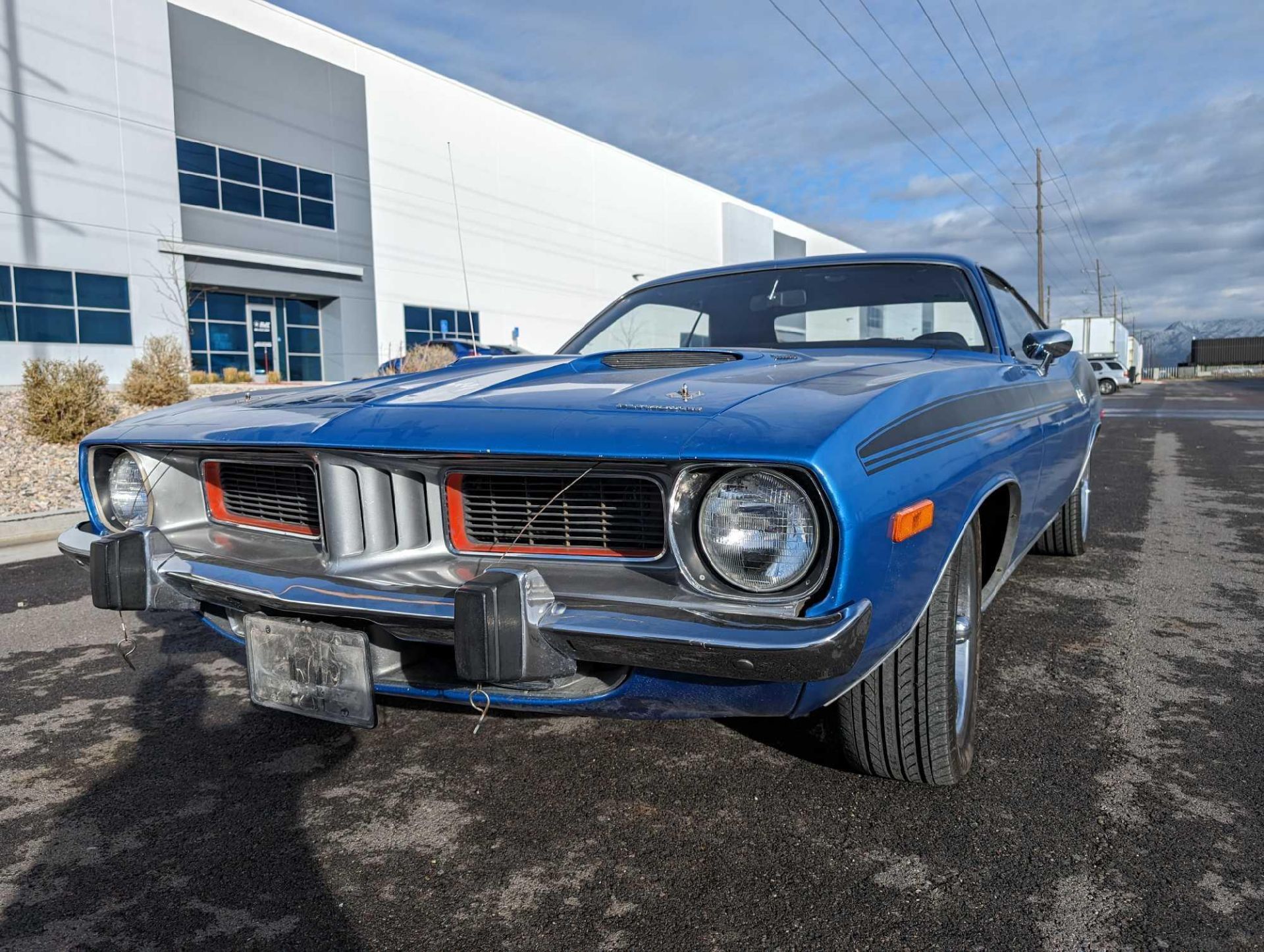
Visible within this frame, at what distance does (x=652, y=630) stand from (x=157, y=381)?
11.8 metres

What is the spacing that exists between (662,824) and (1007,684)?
1.38 meters

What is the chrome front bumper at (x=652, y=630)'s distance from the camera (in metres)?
1.47

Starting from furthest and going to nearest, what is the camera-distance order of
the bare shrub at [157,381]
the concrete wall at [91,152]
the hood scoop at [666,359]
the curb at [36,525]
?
the concrete wall at [91,152] < the bare shrub at [157,381] < the curb at [36,525] < the hood scoop at [666,359]

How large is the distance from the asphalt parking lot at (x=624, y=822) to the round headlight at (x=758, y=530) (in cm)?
62

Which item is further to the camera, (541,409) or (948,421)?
(948,421)

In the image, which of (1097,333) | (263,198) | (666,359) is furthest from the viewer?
(1097,333)

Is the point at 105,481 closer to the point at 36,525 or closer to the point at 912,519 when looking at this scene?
the point at 912,519

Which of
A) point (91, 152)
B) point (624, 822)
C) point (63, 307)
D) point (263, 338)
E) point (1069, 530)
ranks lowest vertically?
point (624, 822)

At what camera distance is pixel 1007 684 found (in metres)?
2.74

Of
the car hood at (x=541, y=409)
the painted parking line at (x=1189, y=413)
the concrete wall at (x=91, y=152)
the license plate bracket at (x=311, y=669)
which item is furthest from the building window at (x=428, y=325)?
the license plate bracket at (x=311, y=669)

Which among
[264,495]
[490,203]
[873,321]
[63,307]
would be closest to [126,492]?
[264,495]

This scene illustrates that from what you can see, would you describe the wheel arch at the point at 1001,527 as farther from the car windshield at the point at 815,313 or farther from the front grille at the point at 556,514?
the front grille at the point at 556,514

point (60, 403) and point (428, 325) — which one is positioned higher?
point (428, 325)

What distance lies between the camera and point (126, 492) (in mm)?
2527
